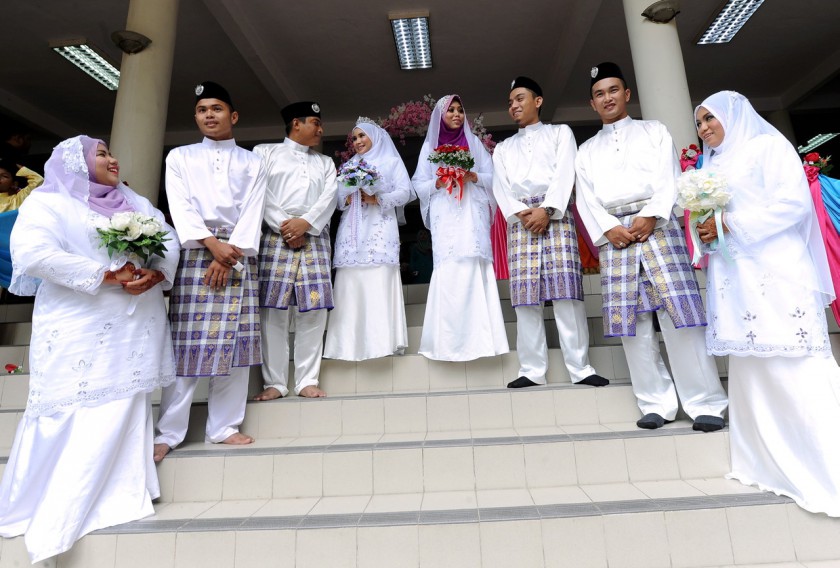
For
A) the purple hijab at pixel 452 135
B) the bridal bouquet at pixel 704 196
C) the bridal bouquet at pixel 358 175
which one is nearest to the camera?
the bridal bouquet at pixel 704 196

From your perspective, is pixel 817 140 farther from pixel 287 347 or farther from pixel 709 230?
pixel 287 347

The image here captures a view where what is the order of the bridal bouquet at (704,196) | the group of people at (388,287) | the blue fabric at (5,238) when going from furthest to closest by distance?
1. the blue fabric at (5,238)
2. the bridal bouquet at (704,196)
3. the group of people at (388,287)

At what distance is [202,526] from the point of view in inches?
75.1

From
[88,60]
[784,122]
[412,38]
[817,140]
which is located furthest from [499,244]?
[817,140]

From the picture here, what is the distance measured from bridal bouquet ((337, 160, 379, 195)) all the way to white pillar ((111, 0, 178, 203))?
6.18 feet

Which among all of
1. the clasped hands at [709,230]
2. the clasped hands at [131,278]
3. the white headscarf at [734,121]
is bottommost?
the clasped hands at [131,278]

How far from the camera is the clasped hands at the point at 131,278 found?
7.14 ft

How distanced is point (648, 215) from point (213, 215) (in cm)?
232

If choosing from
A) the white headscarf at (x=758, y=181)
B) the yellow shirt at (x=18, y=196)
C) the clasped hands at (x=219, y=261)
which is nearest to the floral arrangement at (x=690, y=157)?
the white headscarf at (x=758, y=181)

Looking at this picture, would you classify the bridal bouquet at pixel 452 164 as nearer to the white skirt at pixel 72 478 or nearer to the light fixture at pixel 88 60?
the white skirt at pixel 72 478

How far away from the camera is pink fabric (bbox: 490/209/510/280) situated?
3682mm

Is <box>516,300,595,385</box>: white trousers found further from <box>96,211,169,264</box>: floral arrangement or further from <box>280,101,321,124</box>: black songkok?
<box>96,211,169,264</box>: floral arrangement

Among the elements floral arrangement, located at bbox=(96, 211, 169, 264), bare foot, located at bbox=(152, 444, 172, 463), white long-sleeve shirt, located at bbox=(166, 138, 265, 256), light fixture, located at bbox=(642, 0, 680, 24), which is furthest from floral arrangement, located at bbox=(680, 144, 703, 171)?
bare foot, located at bbox=(152, 444, 172, 463)

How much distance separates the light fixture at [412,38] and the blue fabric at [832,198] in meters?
4.63
